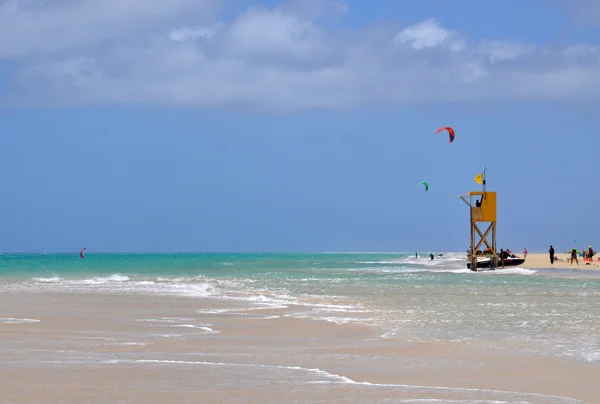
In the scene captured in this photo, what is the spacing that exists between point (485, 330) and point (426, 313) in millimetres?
3292

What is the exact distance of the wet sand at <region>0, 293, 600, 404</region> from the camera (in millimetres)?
7418

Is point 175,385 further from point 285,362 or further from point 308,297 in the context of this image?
point 308,297

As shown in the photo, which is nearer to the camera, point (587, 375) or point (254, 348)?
point (587, 375)

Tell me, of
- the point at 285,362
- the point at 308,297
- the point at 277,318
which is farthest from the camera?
the point at 308,297

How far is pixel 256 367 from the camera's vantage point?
901cm

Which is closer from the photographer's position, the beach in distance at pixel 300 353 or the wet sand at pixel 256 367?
the wet sand at pixel 256 367

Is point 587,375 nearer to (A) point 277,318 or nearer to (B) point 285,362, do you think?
(B) point 285,362

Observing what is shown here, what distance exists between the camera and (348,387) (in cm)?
778

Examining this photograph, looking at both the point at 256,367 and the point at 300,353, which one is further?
the point at 300,353

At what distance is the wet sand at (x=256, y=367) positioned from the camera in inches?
292

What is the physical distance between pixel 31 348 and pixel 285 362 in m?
3.42

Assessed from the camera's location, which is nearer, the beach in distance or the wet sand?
the wet sand

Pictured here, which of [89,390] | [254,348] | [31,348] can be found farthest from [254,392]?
[31,348]

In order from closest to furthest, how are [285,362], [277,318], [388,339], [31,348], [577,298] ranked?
[285,362] < [31,348] < [388,339] < [277,318] < [577,298]
